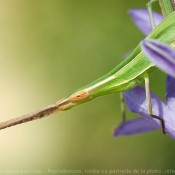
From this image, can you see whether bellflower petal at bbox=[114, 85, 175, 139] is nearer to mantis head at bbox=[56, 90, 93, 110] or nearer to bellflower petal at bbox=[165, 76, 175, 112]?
bellflower petal at bbox=[165, 76, 175, 112]

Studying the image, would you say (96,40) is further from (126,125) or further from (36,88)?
(126,125)

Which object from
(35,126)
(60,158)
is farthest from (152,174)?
(35,126)

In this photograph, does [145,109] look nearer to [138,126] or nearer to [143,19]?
[138,126]

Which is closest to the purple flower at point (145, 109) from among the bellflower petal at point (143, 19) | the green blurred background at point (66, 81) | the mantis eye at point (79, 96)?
the bellflower petal at point (143, 19)

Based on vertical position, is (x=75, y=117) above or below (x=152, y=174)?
above

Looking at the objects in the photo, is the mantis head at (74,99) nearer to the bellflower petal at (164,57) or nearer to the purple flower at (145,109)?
the purple flower at (145,109)

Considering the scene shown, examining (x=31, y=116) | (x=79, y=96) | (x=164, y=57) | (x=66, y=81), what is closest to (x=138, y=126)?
(x=79, y=96)
